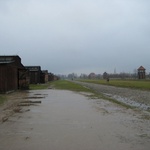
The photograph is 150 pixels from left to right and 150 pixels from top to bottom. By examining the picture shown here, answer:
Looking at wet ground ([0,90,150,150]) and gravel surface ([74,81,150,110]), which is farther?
gravel surface ([74,81,150,110])

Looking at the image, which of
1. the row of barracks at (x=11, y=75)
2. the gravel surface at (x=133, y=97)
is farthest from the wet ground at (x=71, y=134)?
the row of barracks at (x=11, y=75)

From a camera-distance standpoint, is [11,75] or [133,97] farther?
[11,75]

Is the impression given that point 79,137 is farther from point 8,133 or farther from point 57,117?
point 57,117

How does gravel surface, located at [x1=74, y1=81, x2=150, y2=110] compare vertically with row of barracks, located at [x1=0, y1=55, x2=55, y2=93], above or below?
below

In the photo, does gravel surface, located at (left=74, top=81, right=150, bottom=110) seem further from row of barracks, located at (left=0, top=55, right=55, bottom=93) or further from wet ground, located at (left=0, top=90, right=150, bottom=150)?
row of barracks, located at (left=0, top=55, right=55, bottom=93)

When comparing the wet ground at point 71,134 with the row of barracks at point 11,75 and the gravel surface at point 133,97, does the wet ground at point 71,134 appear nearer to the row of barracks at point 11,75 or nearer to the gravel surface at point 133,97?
the gravel surface at point 133,97

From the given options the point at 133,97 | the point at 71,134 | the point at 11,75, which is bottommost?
the point at 133,97

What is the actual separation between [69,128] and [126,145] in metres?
3.31

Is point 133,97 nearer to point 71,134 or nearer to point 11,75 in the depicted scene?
point 11,75

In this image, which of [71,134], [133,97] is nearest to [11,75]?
[133,97]

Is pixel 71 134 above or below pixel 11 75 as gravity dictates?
below

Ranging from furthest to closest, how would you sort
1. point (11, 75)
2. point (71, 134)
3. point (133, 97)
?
point (11, 75), point (133, 97), point (71, 134)

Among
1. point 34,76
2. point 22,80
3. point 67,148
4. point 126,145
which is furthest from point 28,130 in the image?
point 34,76

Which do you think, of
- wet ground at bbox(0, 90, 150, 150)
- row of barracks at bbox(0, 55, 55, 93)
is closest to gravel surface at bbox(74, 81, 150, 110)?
wet ground at bbox(0, 90, 150, 150)
